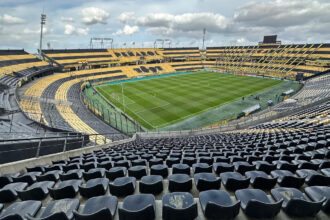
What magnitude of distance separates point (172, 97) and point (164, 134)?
64.1 ft

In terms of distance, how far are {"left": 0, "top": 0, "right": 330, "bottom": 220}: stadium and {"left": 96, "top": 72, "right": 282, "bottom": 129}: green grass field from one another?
35 centimetres

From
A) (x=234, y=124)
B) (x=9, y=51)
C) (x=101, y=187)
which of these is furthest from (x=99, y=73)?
(x=101, y=187)

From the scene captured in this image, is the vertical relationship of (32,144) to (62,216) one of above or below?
below

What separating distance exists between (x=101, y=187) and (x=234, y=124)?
81.0ft

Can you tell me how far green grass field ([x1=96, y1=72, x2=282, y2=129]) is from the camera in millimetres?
32844

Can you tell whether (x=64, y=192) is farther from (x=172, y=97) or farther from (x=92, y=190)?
(x=172, y=97)

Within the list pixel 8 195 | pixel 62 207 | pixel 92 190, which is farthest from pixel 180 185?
pixel 8 195

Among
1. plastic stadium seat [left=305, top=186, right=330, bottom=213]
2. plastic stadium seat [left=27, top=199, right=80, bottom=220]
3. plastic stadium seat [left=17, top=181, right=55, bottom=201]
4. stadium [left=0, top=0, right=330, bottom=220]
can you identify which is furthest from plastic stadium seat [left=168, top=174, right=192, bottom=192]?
plastic stadium seat [left=17, top=181, right=55, bottom=201]

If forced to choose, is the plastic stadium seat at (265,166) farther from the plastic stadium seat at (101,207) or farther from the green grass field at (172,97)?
the green grass field at (172,97)

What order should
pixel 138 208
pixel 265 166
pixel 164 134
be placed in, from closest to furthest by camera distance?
pixel 138 208, pixel 265 166, pixel 164 134

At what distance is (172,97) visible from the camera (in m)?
42.8

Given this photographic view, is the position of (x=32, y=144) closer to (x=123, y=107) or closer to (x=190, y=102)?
(x=123, y=107)

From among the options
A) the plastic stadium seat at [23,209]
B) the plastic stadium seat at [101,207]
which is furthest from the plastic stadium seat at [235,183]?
the plastic stadium seat at [23,209]

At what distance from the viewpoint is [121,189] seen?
4195 mm
